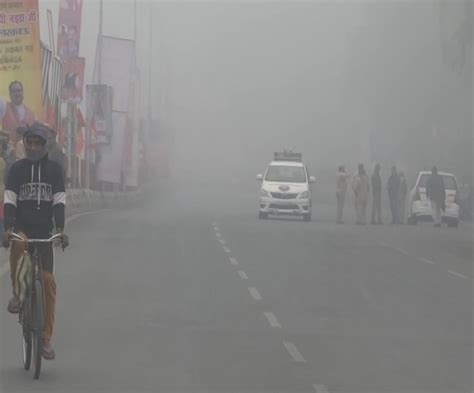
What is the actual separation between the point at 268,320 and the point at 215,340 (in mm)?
→ 2075

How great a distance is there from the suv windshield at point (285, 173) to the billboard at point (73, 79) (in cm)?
746

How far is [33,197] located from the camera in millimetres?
11445

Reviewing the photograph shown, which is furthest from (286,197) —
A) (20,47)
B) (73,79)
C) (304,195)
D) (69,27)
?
(20,47)

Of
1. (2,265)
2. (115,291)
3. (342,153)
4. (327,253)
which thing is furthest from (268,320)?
(342,153)

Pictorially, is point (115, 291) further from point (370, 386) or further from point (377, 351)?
point (370, 386)

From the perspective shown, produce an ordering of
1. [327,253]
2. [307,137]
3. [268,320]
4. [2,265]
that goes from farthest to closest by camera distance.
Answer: [307,137] → [327,253] → [2,265] → [268,320]

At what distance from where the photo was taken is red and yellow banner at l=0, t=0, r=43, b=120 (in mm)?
28875

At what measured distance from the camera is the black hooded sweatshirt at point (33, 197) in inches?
451

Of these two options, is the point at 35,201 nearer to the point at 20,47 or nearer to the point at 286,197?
the point at 20,47


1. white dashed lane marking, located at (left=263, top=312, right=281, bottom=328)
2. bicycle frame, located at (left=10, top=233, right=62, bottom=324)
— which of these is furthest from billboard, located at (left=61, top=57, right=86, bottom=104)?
bicycle frame, located at (left=10, top=233, right=62, bottom=324)

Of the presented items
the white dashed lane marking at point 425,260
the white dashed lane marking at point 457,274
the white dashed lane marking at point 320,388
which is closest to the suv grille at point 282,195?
the white dashed lane marking at point 425,260

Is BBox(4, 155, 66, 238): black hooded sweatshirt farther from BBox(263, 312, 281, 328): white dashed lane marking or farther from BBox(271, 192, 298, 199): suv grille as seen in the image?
BBox(271, 192, 298, 199): suv grille

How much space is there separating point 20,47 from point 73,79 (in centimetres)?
1278

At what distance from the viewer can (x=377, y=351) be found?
44.8 ft
